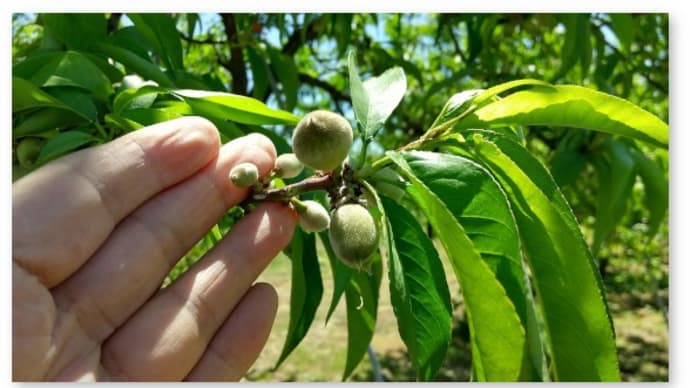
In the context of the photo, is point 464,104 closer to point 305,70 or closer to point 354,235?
point 354,235

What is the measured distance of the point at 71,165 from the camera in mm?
837

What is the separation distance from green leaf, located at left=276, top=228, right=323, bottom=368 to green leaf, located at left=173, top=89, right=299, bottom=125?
0.52 ft

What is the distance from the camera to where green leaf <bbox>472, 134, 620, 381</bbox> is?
0.63 m

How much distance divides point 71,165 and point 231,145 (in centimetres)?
21

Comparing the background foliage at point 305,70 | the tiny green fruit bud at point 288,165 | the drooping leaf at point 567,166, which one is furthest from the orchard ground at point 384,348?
the tiny green fruit bud at point 288,165

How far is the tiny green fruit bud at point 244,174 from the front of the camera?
29.8 inches

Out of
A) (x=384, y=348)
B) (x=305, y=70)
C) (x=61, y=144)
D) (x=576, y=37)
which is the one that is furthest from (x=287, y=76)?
(x=384, y=348)

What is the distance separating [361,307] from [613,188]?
1050 mm

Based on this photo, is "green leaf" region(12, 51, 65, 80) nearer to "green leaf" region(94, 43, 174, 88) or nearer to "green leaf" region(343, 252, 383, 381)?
"green leaf" region(94, 43, 174, 88)

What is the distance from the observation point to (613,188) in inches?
68.1

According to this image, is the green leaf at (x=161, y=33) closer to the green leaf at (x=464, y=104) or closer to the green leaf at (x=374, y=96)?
the green leaf at (x=374, y=96)

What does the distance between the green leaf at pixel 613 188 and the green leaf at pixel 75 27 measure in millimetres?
1281

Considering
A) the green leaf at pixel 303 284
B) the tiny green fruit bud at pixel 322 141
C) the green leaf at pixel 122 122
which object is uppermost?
the tiny green fruit bud at pixel 322 141
